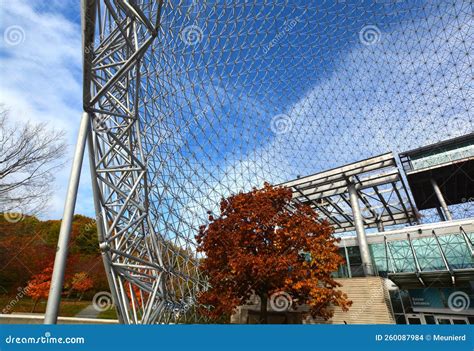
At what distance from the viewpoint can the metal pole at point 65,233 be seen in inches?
222

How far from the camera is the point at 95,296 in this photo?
29859mm

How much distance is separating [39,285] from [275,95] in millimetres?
33742

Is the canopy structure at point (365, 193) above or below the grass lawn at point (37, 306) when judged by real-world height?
above

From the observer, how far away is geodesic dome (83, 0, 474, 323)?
78.2 feet

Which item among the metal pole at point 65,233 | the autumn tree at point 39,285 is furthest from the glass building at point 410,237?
the autumn tree at point 39,285

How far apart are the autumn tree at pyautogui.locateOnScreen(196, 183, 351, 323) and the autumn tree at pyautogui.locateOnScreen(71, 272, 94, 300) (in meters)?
21.7

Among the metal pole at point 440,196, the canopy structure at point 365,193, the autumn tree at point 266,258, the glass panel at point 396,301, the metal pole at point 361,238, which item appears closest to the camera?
the autumn tree at point 266,258

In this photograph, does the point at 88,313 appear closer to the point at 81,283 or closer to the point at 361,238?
the point at 81,283

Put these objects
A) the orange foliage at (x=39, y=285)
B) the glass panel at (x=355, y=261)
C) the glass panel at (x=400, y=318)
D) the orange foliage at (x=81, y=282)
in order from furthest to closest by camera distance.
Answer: the orange foliage at (x=81, y=282), the orange foliage at (x=39, y=285), the glass panel at (x=355, y=261), the glass panel at (x=400, y=318)

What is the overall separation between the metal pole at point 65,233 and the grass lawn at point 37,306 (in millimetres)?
25792

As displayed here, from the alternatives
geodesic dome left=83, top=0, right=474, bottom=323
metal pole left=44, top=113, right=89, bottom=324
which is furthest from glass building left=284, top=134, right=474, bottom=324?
metal pole left=44, top=113, right=89, bottom=324

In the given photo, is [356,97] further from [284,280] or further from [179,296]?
[179,296]

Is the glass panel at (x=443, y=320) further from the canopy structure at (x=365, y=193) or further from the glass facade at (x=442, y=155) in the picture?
the glass facade at (x=442, y=155)

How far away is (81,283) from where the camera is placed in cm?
2950
